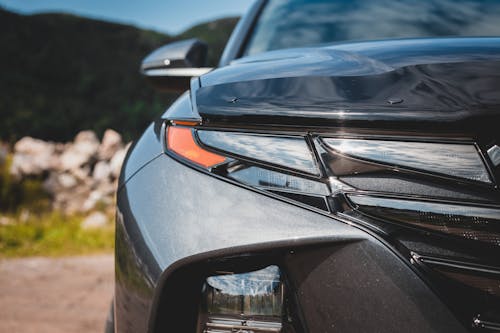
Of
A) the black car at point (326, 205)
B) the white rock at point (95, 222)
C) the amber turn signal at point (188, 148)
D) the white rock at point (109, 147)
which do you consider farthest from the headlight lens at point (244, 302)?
the white rock at point (109, 147)

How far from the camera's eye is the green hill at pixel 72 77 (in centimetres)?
1257

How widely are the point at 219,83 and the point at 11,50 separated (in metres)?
16.1

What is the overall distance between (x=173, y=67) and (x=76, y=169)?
5.83 m

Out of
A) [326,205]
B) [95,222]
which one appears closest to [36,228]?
[95,222]

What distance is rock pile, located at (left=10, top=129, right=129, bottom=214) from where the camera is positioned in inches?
249

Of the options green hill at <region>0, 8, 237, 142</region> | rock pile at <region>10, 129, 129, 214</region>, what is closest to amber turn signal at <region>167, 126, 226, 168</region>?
rock pile at <region>10, 129, 129, 214</region>

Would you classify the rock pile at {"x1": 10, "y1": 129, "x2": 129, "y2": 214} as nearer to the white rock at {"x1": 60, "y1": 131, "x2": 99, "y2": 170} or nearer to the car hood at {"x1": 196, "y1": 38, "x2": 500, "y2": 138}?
the white rock at {"x1": 60, "y1": 131, "x2": 99, "y2": 170}

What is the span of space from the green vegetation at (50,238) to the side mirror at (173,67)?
9.94 feet

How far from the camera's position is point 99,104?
15031mm

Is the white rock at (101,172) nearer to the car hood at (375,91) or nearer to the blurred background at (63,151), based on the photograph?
the blurred background at (63,151)

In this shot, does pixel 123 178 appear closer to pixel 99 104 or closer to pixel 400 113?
pixel 400 113

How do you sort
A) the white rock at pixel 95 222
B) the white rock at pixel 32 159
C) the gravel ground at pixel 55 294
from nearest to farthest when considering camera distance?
the gravel ground at pixel 55 294
the white rock at pixel 95 222
the white rock at pixel 32 159

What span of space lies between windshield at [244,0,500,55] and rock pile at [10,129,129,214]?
495 centimetres

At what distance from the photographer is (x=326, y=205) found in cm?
74
